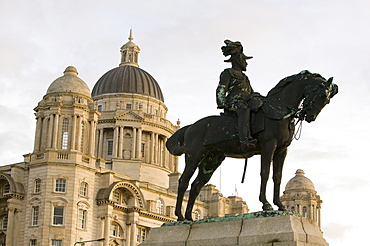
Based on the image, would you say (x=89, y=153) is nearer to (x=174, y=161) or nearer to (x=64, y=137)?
(x=64, y=137)

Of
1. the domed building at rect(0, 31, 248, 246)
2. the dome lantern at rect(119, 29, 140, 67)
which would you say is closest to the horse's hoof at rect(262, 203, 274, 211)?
the domed building at rect(0, 31, 248, 246)

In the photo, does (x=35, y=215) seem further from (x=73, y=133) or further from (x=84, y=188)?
(x=73, y=133)

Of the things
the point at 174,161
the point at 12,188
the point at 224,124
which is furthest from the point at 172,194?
the point at 224,124

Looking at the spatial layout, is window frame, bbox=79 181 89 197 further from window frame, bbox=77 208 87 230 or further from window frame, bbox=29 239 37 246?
window frame, bbox=29 239 37 246

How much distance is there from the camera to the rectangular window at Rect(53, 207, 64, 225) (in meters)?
63.1

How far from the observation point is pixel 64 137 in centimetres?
6725

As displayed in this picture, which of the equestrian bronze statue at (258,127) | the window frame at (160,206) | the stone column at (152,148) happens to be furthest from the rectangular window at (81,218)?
the equestrian bronze statue at (258,127)

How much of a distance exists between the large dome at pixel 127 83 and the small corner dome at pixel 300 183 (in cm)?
2306

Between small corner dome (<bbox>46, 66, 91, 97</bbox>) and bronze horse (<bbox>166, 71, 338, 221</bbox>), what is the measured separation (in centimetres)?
5337

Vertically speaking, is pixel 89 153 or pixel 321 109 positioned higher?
pixel 89 153

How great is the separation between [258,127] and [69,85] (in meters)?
55.4

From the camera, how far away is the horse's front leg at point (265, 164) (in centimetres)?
1448

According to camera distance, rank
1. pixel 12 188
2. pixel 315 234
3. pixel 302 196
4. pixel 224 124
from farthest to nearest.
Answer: pixel 302 196, pixel 12 188, pixel 224 124, pixel 315 234

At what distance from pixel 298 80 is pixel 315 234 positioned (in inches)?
139
